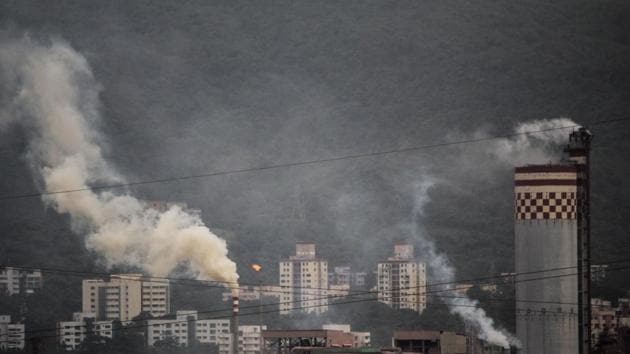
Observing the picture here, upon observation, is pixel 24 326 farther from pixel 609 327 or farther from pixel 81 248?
pixel 609 327

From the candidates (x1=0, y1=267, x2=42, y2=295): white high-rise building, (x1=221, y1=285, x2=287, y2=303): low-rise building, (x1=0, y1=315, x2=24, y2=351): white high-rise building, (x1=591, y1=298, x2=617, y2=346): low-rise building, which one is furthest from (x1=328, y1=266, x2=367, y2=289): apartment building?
(x1=591, y1=298, x2=617, y2=346): low-rise building

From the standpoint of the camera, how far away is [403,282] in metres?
131

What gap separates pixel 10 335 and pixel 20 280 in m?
25.6

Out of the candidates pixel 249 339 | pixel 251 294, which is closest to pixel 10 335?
pixel 249 339

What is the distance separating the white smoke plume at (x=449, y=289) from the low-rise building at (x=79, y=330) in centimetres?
2359

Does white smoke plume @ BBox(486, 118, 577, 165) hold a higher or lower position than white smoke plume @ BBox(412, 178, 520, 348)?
higher

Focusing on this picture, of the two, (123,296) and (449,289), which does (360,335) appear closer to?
(449,289)

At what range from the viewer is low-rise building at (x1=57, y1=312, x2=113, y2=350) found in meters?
116

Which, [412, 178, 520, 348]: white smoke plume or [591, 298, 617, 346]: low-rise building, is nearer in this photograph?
[412, 178, 520, 348]: white smoke plume

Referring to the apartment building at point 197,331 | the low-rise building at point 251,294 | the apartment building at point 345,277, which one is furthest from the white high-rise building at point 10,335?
the apartment building at point 345,277

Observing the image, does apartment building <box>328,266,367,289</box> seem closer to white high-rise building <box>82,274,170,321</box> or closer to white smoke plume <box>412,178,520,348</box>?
white smoke plume <box>412,178,520,348</box>

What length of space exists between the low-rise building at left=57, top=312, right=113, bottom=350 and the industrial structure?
50.6m

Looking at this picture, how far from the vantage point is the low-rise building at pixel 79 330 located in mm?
116312

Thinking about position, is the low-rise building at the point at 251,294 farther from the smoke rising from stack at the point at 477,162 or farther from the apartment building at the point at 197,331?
the smoke rising from stack at the point at 477,162
